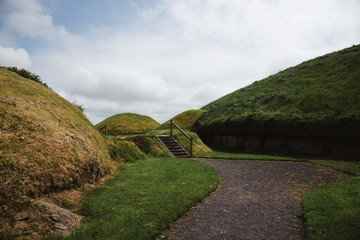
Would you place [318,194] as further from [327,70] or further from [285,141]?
[327,70]

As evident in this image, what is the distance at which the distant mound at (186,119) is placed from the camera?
1105 inches

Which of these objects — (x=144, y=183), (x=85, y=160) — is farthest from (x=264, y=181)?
(x=85, y=160)

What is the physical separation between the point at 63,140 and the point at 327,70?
26.9 m

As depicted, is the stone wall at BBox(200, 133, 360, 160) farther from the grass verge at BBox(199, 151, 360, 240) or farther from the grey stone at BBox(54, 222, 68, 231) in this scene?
the grey stone at BBox(54, 222, 68, 231)

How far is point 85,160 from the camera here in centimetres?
764

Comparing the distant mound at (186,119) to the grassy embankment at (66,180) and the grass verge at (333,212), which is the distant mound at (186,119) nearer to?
the grassy embankment at (66,180)

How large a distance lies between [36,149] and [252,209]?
6379 millimetres

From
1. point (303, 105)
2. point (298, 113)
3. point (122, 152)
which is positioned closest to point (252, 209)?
point (122, 152)

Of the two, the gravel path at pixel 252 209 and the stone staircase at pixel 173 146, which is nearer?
the gravel path at pixel 252 209

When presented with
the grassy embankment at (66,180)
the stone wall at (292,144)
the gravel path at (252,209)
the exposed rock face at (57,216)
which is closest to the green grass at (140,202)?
the grassy embankment at (66,180)

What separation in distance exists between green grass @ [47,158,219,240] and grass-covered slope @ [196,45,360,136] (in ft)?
34.9

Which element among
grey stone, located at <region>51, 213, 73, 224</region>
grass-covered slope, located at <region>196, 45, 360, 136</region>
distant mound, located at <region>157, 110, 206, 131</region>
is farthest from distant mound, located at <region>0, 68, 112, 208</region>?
distant mound, located at <region>157, 110, 206, 131</region>

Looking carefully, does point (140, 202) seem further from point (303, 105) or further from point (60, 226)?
point (303, 105)

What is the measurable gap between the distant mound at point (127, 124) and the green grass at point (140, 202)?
871 inches
